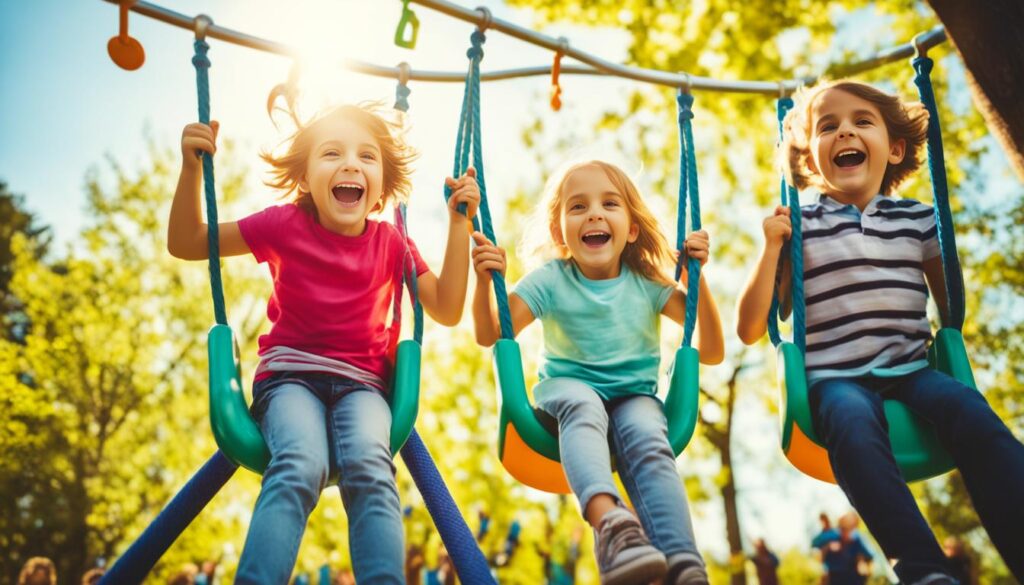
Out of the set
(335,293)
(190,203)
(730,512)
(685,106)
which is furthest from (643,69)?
(730,512)

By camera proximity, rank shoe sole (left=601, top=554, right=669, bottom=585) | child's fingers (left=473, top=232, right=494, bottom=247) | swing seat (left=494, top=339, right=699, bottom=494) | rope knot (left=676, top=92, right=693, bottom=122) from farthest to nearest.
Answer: rope knot (left=676, top=92, right=693, bottom=122) → child's fingers (left=473, top=232, right=494, bottom=247) → swing seat (left=494, top=339, right=699, bottom=494) → shoe sole (left=601, top=554, right=669, bottom=585)

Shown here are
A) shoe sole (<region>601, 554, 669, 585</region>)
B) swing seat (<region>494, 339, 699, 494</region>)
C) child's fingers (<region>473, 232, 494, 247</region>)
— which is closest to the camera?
shoe sole (<region>601, 554, 669, 585</region>)

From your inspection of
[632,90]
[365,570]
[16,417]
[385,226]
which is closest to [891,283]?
[385,226]

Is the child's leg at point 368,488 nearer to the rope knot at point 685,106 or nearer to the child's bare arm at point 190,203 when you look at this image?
the child's bare arm at point 190,203

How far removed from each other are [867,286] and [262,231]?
78.6 inches

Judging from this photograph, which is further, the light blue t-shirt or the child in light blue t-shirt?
the light blue t-shirt

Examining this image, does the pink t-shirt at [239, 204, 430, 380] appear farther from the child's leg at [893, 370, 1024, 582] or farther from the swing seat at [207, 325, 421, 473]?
the child's leg at [893, 370, 1024, 582]

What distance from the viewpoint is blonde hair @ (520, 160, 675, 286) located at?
116 inches

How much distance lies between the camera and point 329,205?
8.61ft

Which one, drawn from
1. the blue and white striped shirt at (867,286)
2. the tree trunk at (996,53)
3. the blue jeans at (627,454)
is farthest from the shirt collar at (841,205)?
the blue jeans at (627,454)

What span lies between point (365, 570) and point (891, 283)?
75.0 inches

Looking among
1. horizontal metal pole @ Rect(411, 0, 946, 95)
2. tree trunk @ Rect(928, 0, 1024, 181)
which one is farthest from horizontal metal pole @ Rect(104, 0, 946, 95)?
tree trunk @ Rect(928, 0, 1024, 181)

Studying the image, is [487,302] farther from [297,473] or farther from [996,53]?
[996,53]

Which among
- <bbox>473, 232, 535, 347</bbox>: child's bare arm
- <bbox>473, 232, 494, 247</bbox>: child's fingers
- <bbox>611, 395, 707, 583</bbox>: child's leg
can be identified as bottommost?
<bbox>611, 395, 707, 583</bbox>: child's leg
